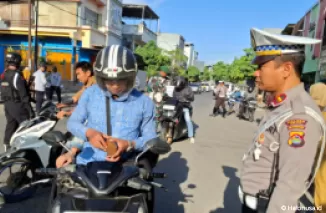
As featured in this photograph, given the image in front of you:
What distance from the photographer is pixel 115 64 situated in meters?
2.22

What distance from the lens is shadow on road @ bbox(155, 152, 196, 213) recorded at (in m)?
4.05

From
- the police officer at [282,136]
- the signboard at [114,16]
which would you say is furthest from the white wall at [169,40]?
the police officer at [282,136]

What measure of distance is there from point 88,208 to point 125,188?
0.30 meters

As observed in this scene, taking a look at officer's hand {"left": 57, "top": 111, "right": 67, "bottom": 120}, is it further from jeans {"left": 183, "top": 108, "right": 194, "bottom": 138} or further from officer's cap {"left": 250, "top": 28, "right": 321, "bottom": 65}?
jeans {"left": 183, "top": 108, "right": 194, "bottom": 138}

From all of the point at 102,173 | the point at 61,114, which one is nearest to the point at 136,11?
the point at 61,114

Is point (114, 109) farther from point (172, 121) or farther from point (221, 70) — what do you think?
point (221, 70)

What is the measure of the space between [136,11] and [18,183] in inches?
1392

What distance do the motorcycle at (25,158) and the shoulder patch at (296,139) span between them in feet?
10.4

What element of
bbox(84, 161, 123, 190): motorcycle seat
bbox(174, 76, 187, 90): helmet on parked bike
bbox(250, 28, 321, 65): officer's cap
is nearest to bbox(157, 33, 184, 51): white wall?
bbox(174, 76, 187, 90): helmet on parked bike

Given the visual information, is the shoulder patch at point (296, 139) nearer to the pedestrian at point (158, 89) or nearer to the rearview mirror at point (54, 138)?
the rearview mirror at point (54, 138)

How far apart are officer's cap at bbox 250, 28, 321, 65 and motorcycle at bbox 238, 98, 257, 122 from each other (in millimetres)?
12951

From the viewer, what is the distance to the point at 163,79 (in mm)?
8578

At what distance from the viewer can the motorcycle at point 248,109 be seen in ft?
47.9

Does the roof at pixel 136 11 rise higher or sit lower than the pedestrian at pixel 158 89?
higher
